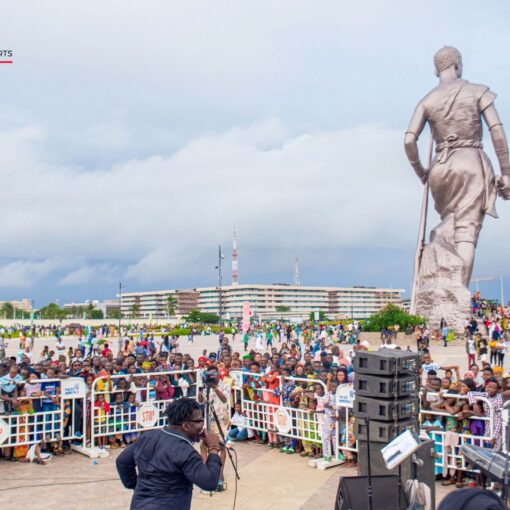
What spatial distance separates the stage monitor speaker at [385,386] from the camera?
21.7 ft

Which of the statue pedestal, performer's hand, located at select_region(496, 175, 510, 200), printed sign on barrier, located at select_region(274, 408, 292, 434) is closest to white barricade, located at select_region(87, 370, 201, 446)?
printed sign on barrier, located at select_region(274, 408, 292, 434)

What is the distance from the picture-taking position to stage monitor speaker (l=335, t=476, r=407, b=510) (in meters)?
5.48

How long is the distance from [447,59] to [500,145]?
247 inches

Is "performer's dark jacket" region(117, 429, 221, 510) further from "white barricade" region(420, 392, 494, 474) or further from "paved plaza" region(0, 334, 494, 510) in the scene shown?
"white barricade" region(420, 392, 494, 474)

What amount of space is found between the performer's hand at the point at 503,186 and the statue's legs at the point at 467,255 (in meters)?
3.33

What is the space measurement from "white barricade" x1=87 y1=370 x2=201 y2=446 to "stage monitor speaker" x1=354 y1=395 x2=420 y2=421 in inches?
166

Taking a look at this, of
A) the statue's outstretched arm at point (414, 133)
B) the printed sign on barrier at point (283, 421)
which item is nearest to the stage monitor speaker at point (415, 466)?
the printed sign on barrier at point (283, 421)

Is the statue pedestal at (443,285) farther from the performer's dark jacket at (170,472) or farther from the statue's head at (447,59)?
the performer's dark jacket at (170,472)

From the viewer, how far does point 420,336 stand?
2905cm

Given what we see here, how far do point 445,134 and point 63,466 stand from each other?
102 feet

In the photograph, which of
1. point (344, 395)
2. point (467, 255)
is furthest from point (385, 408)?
point (467, 255)

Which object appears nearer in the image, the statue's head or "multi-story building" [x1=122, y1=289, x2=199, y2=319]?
the statue's head

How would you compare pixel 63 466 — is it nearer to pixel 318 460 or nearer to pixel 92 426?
pixel 92 426

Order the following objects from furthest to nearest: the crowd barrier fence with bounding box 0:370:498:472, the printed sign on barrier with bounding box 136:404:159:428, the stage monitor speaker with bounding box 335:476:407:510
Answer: the printed sign on barrier with bounding box 136:404:159:428 < the crowd barrier fence with bounding box 0:370:498:472 < the stage monitor speaker with bounding box 335:476:407:510
